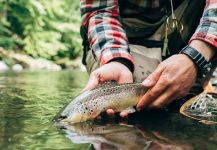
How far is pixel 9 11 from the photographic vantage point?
16953mm

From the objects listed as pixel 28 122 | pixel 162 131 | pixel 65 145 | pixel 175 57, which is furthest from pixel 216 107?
pixel 65 145

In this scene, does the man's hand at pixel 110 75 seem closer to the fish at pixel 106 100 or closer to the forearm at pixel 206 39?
the fish at pixel 106 100

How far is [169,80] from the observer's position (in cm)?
156

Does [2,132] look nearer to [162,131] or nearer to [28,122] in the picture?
[28,122]

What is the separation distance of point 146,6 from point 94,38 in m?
0.36

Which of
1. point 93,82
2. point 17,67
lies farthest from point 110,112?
point 17,67

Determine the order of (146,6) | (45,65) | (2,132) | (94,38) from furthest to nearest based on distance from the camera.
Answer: (45,65)
(146,6)
(94,38)
(2,132)

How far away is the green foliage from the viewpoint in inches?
643

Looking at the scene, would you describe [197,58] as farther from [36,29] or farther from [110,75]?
[36,29]

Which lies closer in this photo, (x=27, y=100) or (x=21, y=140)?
(x=21, y=140)

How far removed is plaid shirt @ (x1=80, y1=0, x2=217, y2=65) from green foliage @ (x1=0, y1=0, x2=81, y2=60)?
45.1 ft

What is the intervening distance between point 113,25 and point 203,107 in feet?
1.97

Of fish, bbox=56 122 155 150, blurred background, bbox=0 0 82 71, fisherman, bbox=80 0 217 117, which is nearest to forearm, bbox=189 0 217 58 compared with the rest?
fisherman, bbox=80 0 217 117

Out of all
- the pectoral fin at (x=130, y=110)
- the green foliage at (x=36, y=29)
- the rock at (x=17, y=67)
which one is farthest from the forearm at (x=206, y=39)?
the green foliage at (x=36, y=29)
